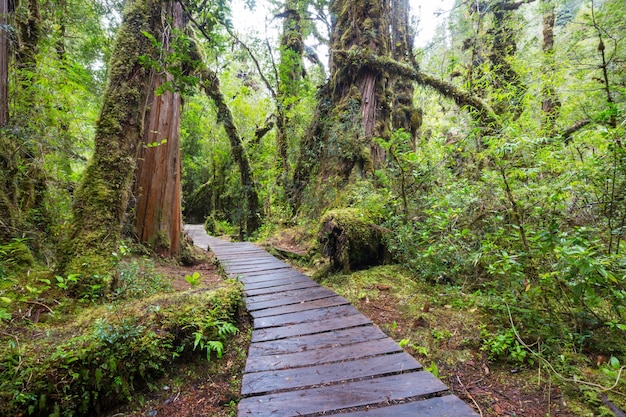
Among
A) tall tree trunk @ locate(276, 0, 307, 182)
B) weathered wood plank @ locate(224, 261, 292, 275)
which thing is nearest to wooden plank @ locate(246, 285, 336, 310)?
weathered wood plank @ locate(224, 261, 292, 275)

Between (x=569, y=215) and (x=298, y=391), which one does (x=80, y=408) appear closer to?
(x=298, y=391)

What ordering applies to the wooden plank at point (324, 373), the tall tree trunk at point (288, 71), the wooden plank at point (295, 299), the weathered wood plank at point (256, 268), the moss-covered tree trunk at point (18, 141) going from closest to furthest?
1. the wooden plank at point (324, 373)
2. the moss-covered tree trunk at point (18, 141)
3. the wooden plank at point (295, 299)
4. the weathered wood plank at point (256, 268)
5. the tall tree trunk at point (288, 71)

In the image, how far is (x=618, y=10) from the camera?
23.1 ft

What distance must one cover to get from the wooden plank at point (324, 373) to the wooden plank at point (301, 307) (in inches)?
47.6

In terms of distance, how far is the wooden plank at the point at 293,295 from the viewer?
4.12m

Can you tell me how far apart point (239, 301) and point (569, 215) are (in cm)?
445

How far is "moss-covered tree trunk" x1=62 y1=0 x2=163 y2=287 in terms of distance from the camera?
3228 mm

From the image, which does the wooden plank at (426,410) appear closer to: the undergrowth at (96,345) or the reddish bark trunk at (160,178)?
the undergrowth at (96,345)

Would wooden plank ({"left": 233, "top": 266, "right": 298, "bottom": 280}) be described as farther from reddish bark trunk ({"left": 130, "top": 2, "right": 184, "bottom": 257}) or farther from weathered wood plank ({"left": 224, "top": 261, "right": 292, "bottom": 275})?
reddish bark trunk ({"left": 130, "top": 2, "right": 184, "bottom": 257})

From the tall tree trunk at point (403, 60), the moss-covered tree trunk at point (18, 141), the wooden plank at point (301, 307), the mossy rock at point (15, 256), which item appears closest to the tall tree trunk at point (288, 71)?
the tall tree trunk at point (403, 60)

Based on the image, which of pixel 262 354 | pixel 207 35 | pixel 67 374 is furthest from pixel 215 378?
pixel 207 35

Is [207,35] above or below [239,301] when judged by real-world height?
above

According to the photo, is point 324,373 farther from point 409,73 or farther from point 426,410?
point 409,73

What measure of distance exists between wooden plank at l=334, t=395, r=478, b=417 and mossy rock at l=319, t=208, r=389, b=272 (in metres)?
3.17
